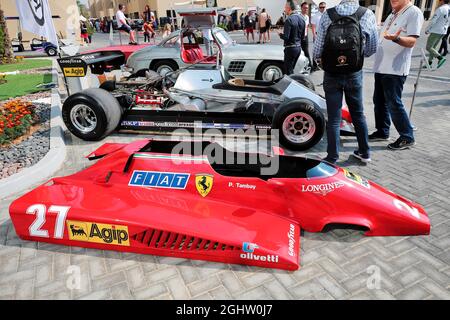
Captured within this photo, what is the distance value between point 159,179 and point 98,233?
2.41 feet

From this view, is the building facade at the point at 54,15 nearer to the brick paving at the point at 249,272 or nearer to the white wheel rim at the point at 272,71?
the white wheel rim at the point at 272,71

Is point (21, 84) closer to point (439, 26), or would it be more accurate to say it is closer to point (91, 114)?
point (91, 114)

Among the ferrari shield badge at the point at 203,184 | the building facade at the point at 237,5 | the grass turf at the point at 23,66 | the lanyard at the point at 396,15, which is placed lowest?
the ferrari shield badge at the point at 203,184

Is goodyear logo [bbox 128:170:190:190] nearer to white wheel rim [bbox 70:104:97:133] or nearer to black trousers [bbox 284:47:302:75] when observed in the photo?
white wheel rim [bbox 70:104:97:133]

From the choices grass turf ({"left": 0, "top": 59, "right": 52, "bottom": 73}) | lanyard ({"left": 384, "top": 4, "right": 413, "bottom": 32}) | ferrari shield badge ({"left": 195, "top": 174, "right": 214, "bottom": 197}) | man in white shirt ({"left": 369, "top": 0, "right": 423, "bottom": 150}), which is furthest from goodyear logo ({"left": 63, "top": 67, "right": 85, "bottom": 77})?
grass turf ({"left": 0, "top": 59, "right": 52, "bottom": 73})

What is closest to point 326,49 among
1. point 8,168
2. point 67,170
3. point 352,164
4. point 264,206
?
point 352,164

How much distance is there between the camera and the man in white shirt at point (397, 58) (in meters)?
4.67

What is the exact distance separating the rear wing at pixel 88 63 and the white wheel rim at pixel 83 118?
1033mm

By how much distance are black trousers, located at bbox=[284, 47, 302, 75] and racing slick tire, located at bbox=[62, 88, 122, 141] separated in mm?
4489

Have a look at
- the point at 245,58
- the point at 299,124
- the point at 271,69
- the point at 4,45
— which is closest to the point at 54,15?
the point at 4,45

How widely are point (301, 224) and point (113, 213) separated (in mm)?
1737

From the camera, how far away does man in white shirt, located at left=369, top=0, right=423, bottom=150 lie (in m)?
4.67

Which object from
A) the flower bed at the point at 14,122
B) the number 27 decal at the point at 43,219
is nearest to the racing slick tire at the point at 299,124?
the number 27 decal at the point at 43,219

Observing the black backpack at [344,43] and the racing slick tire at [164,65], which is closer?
the black backpack at [344,43]
